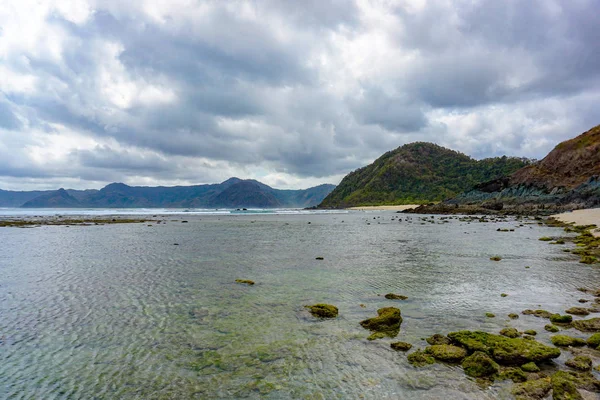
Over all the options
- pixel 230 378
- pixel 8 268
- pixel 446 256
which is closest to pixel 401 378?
pixel 230 378

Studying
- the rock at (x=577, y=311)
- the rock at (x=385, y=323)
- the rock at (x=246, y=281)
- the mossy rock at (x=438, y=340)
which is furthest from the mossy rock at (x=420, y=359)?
the rock at (x=246, y=281)

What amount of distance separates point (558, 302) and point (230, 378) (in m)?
15.0

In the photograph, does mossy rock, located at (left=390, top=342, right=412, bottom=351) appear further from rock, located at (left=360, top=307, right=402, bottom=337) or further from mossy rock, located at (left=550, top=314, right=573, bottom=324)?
mossy rock, located at (left=550, top=314, right=573, bottom=324)

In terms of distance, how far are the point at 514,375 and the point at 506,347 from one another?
1194mm

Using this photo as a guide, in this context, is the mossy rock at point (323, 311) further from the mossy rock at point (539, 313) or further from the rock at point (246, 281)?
the mossy rock at point (539, 313)

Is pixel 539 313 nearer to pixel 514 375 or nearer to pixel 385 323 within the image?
pixel 514 375

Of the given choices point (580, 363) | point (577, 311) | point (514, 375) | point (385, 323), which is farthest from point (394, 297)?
point (580, 363)

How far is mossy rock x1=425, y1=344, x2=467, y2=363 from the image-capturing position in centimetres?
976

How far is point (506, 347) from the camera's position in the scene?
986 cm

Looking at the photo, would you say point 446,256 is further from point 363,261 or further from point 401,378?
point 401,378

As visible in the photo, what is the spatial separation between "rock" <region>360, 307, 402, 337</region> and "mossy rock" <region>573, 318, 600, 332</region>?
6.13m

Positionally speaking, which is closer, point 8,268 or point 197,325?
point 197,325

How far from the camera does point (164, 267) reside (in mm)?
24984

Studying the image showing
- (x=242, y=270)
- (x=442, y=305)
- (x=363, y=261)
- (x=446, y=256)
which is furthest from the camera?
(x=446, y=256)
